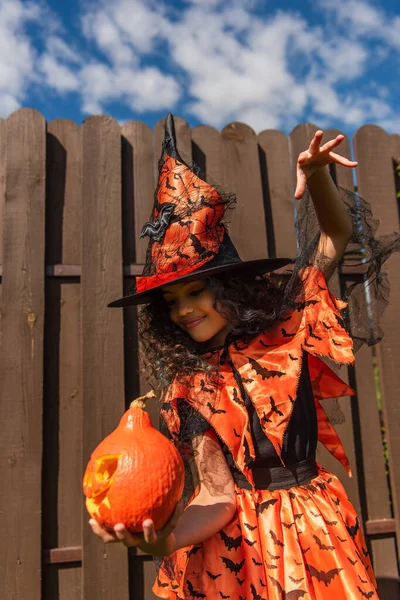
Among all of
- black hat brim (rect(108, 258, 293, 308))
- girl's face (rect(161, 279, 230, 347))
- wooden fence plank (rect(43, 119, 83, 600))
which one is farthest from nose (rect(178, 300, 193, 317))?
wooden fence plank (rect(43, 119, 83, 600))

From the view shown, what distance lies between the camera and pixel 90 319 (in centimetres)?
238

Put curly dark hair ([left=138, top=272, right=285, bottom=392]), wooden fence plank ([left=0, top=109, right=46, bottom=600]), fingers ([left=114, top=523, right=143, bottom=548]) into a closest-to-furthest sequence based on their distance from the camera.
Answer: fingers ([left=114, top=523, right=143, bottom=548]), curly dark hair ([left=138, top=272, right=285, bottom=392]), wooden fence plank ([left=0, top=109, right=46, bottom=600])

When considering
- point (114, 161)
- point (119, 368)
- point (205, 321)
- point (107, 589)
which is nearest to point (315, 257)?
point (205, 321)

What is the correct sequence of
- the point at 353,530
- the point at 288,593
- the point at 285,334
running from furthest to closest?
the point at 285,334 < the point at 353,530 < the point at 288,593

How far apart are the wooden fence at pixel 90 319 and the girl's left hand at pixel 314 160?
3.39ft

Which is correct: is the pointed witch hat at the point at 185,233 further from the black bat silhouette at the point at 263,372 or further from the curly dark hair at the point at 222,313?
the black bat silhouette at the point at 263,372

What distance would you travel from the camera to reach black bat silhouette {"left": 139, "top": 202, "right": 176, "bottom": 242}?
5.20 feet

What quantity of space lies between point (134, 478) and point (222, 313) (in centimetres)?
68

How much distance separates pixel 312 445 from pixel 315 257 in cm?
65

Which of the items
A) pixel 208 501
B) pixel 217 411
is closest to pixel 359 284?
pixel 217 411

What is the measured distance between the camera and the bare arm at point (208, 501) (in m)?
1.33

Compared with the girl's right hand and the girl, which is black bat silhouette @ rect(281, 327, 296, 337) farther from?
the girl's right hand

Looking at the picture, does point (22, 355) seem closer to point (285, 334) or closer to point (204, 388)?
point (204, 388)

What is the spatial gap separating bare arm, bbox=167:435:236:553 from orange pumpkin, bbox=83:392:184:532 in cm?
19
